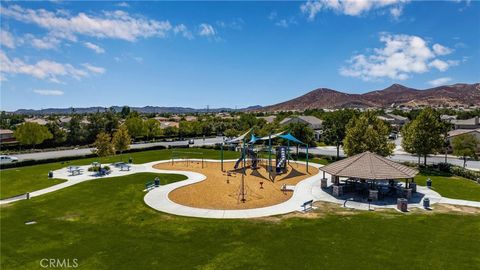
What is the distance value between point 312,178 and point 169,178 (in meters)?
16.1

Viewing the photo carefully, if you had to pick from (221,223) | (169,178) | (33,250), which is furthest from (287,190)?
(33,250)

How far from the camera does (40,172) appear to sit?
121ft

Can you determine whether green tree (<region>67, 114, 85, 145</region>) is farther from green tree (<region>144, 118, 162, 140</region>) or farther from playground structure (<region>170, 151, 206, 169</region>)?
playground structure (<region>170, 151, 206, 169</region>)

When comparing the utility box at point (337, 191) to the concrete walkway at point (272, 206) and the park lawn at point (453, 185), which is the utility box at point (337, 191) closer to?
the concrete walkway at point (272, 206)

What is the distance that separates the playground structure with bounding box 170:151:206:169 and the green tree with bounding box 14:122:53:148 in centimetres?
2952

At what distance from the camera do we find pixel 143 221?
2045cm

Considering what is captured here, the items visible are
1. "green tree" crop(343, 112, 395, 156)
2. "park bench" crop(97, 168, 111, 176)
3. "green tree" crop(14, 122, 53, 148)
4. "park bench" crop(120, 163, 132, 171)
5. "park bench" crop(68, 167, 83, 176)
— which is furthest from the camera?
"green tree" crop(14, 122, 53, 148)

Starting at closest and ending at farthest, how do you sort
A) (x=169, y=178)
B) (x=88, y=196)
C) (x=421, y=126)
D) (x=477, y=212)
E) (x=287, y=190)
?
(x=477, y=212) → (x=88, y=196) → (x=287, y=190) → (x=169, y=178) → (x=421, y=126)

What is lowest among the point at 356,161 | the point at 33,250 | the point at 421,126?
the point at 33,250

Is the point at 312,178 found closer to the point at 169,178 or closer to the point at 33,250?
the point at 169,178

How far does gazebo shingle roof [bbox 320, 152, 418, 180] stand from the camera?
25188mm

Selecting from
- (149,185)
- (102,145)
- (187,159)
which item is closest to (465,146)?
(187,159)

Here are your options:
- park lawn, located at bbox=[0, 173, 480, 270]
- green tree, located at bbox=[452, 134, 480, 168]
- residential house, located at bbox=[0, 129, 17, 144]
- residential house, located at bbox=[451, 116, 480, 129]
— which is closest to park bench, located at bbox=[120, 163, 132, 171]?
park lawn, located at bbox=[0, 173, 480, 270]

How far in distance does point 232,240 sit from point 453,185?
25591 millimetres
